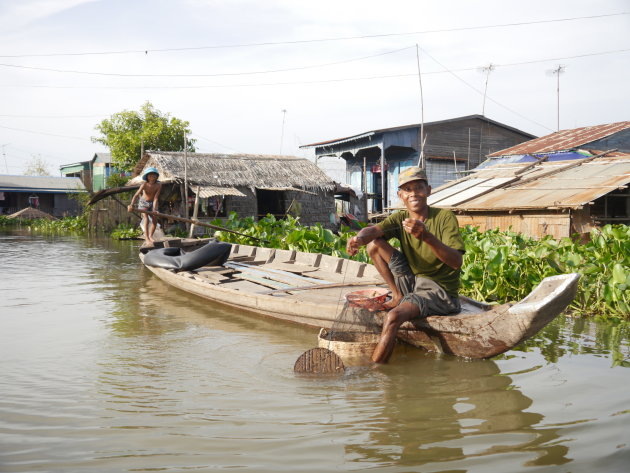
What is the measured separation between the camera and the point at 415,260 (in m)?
4.07

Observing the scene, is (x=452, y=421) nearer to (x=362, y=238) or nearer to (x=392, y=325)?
(x=392, y=325)

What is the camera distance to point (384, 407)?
3.21 m

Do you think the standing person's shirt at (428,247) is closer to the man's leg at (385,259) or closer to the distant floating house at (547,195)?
the man's leg at (385,259)

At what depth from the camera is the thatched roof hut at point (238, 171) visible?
1667 centimetres

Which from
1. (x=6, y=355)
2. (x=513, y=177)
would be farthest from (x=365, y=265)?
(x=513, y=177)

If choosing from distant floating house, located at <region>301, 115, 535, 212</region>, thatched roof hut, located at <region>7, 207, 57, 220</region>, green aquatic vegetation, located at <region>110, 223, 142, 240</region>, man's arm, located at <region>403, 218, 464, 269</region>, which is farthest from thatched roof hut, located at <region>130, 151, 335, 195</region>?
man's arm, located at <region>403, 218, 464, 269</region>

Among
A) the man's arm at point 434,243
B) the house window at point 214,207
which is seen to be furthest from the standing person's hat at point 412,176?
the house window at point 214,207

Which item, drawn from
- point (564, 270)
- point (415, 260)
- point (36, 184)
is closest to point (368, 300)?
point (415, 260)

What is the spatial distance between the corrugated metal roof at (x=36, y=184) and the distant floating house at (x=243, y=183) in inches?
565

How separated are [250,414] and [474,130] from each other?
19.3 metres

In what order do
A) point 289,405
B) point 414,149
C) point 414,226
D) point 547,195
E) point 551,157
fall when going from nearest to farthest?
point 289,405
point 414,226
point 547,195
point 551,157
point 414,149

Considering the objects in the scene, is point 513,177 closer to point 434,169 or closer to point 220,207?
point 434,169

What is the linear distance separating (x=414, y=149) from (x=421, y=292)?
628 inches

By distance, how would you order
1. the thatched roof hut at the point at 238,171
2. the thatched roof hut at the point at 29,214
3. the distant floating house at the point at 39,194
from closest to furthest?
the thatched roof hut at the point at 238,171, the thatched roof hut at the point at 29,214, the distant floating house at the point at 39,194
